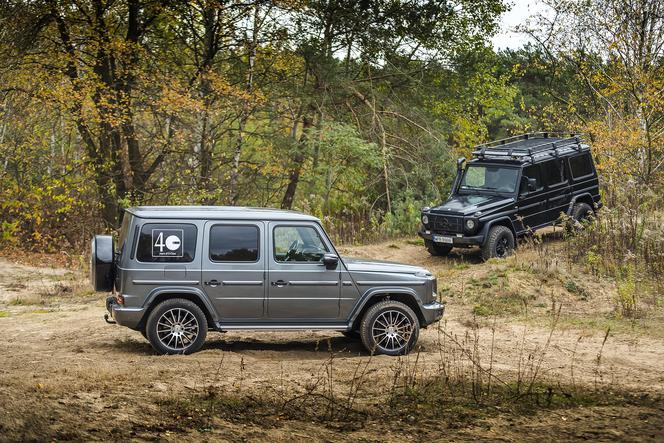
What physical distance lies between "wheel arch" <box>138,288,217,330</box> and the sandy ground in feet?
1.58

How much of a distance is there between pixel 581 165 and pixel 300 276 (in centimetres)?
1100

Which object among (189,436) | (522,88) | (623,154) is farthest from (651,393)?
(522,88)

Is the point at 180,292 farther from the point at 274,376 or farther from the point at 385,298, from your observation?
the point at 385,298

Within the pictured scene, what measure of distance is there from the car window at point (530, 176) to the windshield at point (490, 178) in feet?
0.50

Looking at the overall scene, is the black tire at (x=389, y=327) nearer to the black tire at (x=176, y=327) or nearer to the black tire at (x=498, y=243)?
the black tire at (x=176, y=327)

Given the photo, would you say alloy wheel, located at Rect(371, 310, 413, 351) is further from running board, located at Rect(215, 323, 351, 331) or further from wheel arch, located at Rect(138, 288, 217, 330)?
wheel arch, located at Rect(138, 288, 217, 330)

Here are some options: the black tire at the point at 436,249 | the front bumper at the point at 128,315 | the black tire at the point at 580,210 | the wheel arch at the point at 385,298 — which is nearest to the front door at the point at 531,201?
the black tire at the point at 580,210

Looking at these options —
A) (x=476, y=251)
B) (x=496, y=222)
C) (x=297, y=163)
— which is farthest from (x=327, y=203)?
(x=496, y=222)

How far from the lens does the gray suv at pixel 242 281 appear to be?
10.3 metres

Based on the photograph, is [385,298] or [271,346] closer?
[385,298]

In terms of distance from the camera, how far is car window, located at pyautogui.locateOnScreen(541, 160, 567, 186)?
1884 cm

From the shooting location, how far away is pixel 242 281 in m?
10.6

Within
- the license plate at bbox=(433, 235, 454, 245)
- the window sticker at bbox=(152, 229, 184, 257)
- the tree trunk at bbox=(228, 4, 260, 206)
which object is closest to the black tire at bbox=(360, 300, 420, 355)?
the window sticker at bbox=(152, 229, 184, 257)

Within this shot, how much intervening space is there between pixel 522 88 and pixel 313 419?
32.2 m
